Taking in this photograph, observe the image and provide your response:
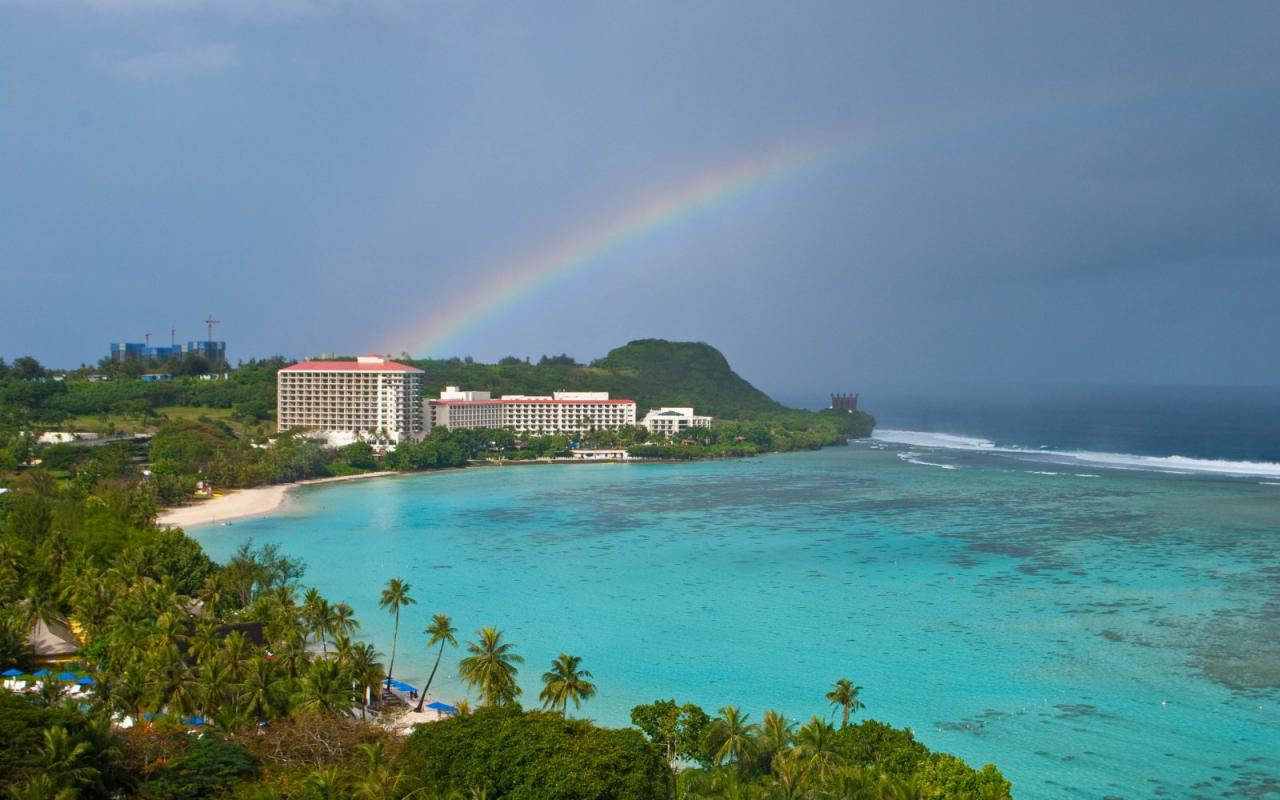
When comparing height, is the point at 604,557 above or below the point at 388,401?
below

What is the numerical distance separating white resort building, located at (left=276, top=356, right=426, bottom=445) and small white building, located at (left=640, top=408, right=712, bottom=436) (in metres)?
26.2

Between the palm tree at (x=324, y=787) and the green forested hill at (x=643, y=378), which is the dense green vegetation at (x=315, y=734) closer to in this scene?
the palm tree at (x=324, y=787)

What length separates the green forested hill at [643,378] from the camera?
135 m

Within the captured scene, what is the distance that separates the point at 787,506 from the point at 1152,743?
40.1 m

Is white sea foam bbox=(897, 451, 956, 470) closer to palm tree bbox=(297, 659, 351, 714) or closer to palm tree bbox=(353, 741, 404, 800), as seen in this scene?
palm tree bbox=(297, 659, 351, 714)

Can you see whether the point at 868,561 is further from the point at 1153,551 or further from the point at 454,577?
the point at 454,577

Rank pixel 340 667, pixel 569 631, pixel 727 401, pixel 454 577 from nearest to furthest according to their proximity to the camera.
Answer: pixel 340 667
pixel 569 631
pixel 454 577
pixel 727 401

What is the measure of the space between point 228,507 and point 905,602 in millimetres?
39819

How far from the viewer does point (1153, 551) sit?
44375 mm

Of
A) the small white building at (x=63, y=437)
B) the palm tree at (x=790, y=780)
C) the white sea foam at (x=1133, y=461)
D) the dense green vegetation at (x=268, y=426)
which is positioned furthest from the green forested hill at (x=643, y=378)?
the palm tree at (x=790, y=780)

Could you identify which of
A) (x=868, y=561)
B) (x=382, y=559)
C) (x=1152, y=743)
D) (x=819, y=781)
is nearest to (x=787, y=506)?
(x=868, y=561)

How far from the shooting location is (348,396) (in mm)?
101938

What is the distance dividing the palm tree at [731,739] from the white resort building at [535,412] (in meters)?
89.2

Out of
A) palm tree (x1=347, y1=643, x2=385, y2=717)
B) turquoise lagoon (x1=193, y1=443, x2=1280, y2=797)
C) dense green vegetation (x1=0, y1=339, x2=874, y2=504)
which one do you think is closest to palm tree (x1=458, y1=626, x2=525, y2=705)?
palm tree (x1=347, y1=643, x2=385, y2=717)
